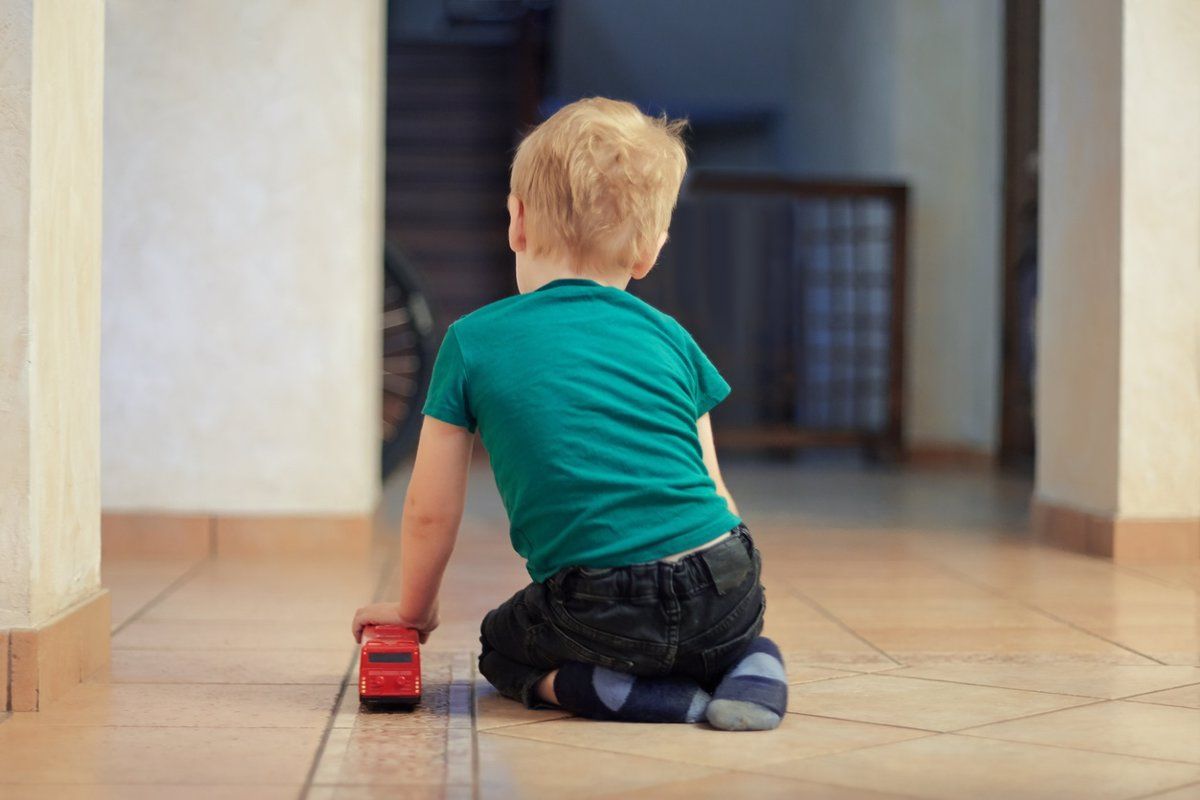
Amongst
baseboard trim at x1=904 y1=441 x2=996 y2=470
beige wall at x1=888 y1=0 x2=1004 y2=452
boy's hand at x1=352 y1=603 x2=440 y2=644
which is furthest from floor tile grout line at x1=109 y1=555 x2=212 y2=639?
beige wall at x1=888 y1=0 x2=1004 y2=452

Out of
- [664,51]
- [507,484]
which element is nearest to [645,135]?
[507,484]

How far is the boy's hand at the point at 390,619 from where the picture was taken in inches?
67.2

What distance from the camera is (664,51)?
35.1 ft

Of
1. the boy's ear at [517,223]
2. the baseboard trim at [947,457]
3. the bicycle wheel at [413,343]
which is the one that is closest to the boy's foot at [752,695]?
the boy's ear at [517,223]

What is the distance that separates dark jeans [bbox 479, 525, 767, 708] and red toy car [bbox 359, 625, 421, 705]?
0.13 meters

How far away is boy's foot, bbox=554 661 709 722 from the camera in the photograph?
161cm

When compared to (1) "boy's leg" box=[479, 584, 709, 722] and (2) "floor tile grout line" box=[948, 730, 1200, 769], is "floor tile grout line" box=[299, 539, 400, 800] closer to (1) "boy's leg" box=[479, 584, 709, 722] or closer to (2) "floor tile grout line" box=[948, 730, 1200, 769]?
(1) "boy's leg" box=[479, 584, 709, 722]

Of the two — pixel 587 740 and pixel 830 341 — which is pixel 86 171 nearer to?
pixel 587 740

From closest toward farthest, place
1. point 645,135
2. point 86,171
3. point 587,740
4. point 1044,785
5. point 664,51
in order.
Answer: point 1044,785 → point 587,740 → point 645,135 → point 86,171 → point 664,51

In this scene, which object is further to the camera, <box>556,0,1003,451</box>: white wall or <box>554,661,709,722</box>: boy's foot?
<box>556,0,1003,451</box>: white wall

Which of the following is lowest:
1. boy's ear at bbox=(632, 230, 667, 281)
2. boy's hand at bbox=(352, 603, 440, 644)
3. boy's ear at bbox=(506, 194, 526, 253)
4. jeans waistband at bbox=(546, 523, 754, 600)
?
boy's hand at bbox=(352, 603, 440, 644)

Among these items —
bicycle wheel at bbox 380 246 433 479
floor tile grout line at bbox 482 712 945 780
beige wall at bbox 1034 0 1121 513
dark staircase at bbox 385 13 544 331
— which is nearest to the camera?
floor tile grout line at bbox 482 712 945 780

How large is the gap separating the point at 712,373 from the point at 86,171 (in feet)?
2.77

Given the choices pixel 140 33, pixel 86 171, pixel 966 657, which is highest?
pixel 140 33
